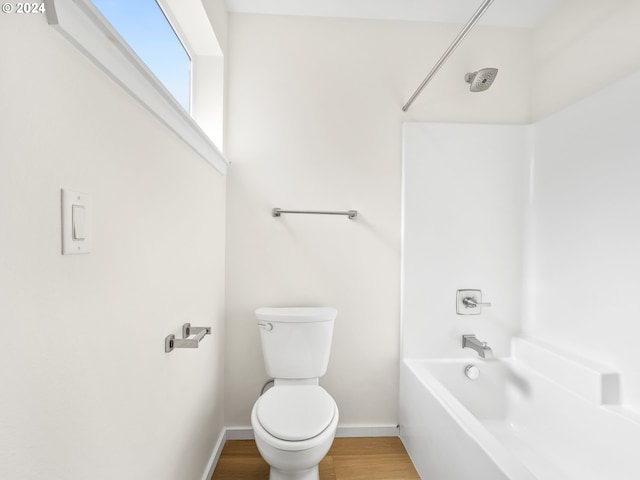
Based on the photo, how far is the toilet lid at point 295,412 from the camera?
1.29 meters

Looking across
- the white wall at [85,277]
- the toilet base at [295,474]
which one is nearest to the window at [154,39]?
the white wall at [85,277]

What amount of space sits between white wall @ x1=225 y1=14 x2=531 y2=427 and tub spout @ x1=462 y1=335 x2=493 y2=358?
407mm

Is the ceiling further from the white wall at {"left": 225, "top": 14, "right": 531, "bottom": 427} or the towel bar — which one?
the towel bar

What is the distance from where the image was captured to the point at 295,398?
1503 millimetres

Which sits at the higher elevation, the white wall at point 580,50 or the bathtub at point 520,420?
the white wall at point 580,50

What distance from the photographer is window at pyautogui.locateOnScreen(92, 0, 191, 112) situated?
1.02 metres

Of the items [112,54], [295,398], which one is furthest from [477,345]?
[112,54]

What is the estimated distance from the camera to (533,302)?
199 cm

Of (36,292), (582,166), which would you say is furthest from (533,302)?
(36,292)

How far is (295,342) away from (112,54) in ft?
4.75

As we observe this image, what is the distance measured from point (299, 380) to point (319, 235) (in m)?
0.81

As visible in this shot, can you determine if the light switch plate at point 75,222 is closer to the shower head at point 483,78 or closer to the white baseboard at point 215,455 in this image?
the white baseboard at point 215,455

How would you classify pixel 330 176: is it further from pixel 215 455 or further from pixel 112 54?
pixel 215 455

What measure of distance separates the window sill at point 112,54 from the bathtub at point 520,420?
1.51 metres
